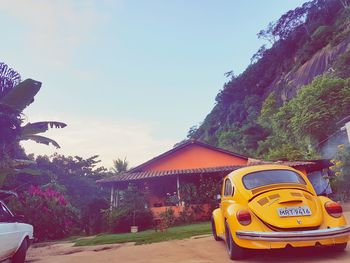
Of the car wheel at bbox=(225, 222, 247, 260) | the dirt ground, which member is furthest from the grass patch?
the car wheel at bbox=(225, 222, 247, 260)

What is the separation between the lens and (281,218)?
4.74m

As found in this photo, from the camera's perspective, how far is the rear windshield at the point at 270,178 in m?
5.61

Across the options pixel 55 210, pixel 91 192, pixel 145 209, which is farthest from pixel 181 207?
pixel 91 192

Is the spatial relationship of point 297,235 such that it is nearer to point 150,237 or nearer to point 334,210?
point 334,210

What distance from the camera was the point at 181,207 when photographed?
16984 millimetres

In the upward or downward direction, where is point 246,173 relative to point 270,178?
upward

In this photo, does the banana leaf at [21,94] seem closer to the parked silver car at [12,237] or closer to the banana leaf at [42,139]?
the banana leaf at [42,139]

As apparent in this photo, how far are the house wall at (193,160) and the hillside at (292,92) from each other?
10.1 metres

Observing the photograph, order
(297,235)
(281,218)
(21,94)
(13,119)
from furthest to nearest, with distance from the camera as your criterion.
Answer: (21,94) → (13,119) → (281,218) → (297,235)

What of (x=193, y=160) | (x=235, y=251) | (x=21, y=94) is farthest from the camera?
(x=193, y=160)

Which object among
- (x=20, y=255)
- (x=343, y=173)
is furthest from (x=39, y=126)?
(x=343, y=173)

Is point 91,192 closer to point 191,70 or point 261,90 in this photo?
point 191,70

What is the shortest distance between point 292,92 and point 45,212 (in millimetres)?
45165

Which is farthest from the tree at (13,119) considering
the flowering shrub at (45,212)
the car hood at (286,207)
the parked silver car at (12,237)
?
the car hood at (286,207)
